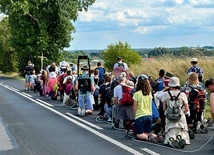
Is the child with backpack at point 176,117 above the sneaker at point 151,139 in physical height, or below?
above

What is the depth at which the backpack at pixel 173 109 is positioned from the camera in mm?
10789

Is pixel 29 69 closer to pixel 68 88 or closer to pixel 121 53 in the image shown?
pixel 68 88

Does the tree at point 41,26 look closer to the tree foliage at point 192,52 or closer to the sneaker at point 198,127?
the tree foliage at point 192,52

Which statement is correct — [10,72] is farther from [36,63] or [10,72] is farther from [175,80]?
[175,80]

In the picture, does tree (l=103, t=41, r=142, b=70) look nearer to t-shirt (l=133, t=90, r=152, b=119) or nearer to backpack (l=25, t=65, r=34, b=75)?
backpack (l=25, t=65, r=34, b=75)

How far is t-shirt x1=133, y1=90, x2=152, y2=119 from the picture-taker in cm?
1136

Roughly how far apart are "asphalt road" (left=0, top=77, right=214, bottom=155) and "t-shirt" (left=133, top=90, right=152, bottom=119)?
69cm

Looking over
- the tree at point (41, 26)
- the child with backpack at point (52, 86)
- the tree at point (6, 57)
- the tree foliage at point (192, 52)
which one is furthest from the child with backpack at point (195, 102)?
the tree at point (6, 57)

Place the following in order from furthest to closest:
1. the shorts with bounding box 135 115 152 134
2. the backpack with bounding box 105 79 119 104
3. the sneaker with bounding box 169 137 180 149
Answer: the backpack with bounding box 105 79 119 104, the shorts with bounding box 135 115 152 134, the sneaker with bounding box 169 137 180 149

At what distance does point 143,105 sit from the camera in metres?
11.4

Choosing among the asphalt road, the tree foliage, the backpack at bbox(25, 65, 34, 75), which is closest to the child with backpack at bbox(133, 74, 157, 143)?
the asphalt road

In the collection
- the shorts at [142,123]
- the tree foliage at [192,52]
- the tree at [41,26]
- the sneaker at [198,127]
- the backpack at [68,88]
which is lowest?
the sneaker at [198,127]

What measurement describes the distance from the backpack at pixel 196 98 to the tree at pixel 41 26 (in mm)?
38697

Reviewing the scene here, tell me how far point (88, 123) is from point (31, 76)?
14.4 meters
